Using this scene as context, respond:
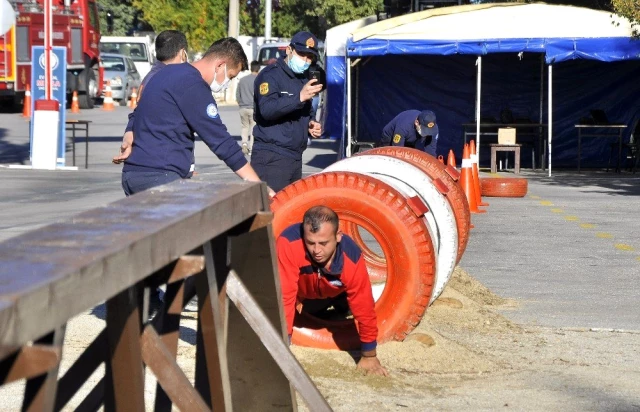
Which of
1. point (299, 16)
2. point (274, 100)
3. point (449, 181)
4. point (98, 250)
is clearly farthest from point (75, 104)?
point (98, 250)

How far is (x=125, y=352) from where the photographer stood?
11.2ft

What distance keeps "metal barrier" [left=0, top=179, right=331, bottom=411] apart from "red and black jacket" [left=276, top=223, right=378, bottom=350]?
1.38 m

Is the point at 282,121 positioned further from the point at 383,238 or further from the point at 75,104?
the point at 75,104

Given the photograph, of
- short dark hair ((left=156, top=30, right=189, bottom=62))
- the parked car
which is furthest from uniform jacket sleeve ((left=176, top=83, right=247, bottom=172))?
the parked car

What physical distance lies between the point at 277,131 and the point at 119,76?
33.7m

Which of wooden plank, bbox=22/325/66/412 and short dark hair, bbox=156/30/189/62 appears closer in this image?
wooden plank, bbox=22/325/66/412

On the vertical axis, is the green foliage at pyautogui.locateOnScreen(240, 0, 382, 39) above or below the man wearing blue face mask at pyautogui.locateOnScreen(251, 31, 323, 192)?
above

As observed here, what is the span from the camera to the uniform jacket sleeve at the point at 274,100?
7895 millimetres

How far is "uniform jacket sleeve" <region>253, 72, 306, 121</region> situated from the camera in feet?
25.9

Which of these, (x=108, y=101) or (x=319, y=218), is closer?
(x=319, y=218)

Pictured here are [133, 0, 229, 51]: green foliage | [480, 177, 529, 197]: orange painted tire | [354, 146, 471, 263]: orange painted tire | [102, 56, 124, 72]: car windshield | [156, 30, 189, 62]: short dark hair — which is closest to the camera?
[156, 30, 189, 62]: short dark hair

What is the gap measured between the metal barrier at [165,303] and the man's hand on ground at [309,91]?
3.28 meters

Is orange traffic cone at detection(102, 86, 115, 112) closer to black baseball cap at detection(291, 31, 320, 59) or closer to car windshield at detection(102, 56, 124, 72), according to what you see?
car windshield at detection(102, 56, 124, 72)

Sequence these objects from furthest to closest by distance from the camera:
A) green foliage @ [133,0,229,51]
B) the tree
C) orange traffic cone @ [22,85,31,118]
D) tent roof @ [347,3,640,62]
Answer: green foliage @ [133,0,229,51] < orange traffic cone @ [22,85,31,118] < tent roof @ [347,3,640,62] < the tree
